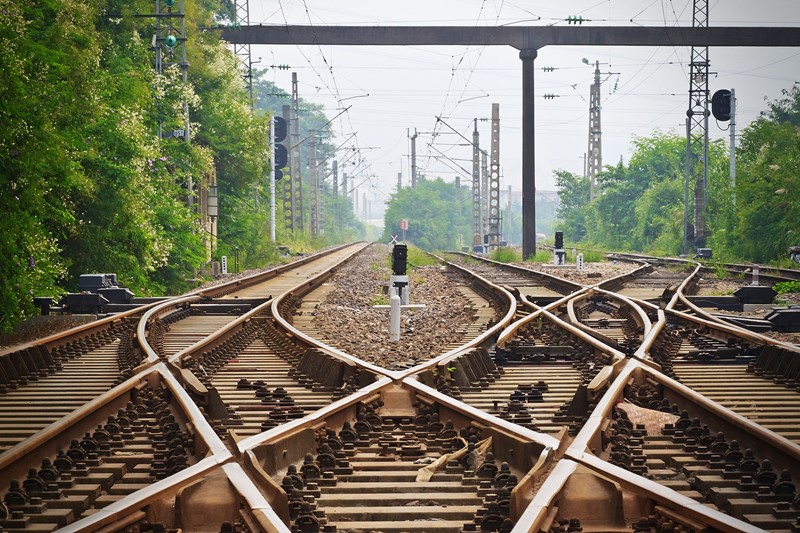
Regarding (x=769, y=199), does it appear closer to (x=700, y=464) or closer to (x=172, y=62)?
(x=172, y=62)

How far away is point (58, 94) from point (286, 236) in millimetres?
41694

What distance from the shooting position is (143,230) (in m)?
21.0

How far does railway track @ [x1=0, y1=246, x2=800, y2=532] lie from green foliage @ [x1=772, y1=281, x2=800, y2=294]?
8.92 meters

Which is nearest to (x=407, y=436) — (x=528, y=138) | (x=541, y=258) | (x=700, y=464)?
(x=700, y=464)

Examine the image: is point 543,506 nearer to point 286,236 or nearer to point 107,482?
point 107,482

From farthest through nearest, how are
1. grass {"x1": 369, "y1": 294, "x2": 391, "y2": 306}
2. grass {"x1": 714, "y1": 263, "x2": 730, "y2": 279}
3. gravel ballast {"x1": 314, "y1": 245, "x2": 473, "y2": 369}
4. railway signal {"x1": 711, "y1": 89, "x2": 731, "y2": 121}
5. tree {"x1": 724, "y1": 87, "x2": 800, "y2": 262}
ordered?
railway signal {"x1": 711, "y1": 89, "x2": 731, "y2": 121} → tree {"x1": 724, "y1": 87, "x2": 800, "y2": 262} → grass {"x1": 714, "y1": 263, "x2": 730, "y2": 279} → grass {"x1": 369, "y1": 294, "x2": 391, "y2": 306} → gravel ballast {"x1": 314, "y1": 245, "x2": 473, "y2": 369}

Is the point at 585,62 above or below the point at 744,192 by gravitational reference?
above

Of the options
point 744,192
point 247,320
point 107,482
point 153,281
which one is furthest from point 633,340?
point 744,192

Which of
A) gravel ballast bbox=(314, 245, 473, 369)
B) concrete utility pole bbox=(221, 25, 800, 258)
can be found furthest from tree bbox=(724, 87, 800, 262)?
gravel ballast bbox=(314, 245, 473, 369)

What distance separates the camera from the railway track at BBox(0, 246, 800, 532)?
444 cm

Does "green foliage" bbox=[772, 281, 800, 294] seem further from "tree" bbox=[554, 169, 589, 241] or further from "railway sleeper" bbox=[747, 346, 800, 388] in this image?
"tree" bbox=[554, 169, 589, 241]

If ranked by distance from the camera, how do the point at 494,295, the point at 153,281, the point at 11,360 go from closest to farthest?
the point at 11,360 < the point at 494,295 < the point at 153,281

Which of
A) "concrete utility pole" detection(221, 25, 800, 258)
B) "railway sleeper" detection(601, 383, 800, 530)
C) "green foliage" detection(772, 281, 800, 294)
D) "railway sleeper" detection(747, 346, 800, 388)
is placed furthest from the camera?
"concrete utility pole" detection(221, 25, 800, 258)

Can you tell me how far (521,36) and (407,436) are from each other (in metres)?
31.3
